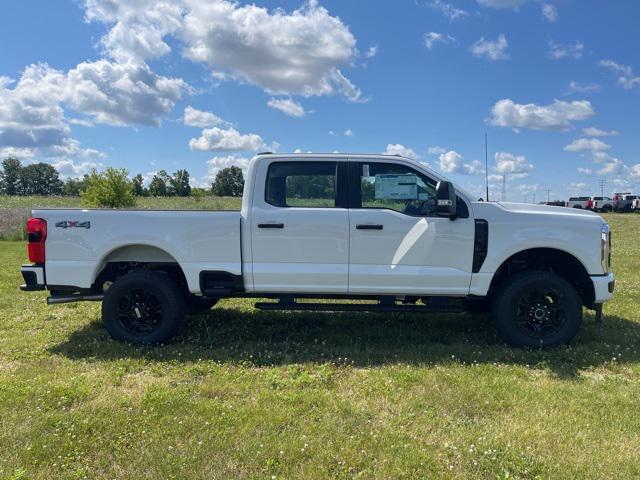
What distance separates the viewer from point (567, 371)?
4699mm

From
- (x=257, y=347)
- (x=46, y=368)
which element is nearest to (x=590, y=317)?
(x=257, y=347)

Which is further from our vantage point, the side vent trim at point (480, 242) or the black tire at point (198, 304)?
the black tire at point (198, 304)

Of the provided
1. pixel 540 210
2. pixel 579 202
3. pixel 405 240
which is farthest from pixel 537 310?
pixel 579 202

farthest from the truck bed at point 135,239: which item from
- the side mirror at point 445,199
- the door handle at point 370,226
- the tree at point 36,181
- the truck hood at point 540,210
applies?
the tree at point 36,181

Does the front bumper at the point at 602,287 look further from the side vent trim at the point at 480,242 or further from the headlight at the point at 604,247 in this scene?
the side vent trim at the point at 480,242

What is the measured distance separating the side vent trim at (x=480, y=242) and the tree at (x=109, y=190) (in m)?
30.7

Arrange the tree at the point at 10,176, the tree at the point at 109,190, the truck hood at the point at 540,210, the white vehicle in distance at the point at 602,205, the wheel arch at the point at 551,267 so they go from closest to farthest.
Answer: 1. the truck hood at the point at 540,210
2. the wheel arch at the point at 551,267
3. the tree at the point at 109,190
4. the white vehicle in distance at the point at 602,205
5. the tree at the point at 10,176

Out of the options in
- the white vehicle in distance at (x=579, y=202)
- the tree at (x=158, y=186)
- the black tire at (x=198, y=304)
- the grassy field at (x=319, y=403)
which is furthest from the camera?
the tree at (x=158, y=186)

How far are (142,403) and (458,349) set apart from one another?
3171 millimetres

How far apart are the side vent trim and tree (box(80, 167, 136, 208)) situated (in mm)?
30743

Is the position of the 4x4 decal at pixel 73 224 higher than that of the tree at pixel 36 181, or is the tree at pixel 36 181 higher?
the tree at pixel 36 181

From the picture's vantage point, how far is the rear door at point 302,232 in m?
5.17

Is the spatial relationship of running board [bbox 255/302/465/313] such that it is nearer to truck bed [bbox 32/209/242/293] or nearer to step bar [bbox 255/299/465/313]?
step bar [bbox 255/299/465/313]

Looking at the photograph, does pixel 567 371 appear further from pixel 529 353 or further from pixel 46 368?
pixel 46 368
